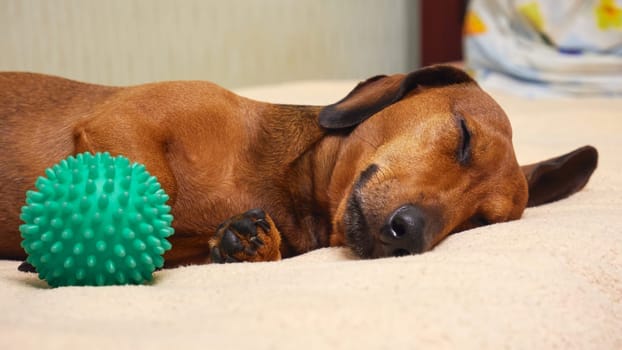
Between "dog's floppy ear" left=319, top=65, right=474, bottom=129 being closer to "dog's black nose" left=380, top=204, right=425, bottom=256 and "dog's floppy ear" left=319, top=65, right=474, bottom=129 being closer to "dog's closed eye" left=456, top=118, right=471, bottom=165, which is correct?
"dog's closed eye" left=456, top=118, right=471, bottom=165

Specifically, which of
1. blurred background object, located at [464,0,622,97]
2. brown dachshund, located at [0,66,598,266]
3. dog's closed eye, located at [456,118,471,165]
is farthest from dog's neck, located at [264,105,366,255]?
blurred background object, located at [464,0,622,97]

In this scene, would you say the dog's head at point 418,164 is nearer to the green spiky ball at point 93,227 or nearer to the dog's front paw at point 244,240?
the dog's front paw at point 244,240

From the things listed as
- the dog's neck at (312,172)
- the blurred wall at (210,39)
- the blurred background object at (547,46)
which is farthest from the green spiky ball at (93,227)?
the blurred background object at (547,46)

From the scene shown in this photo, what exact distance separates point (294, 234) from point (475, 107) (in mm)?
638

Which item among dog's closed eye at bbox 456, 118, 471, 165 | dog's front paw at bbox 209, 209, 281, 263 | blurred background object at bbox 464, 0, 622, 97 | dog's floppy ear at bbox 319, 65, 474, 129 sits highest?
dog's floppy ear at bbox 319, 65, 474, 129

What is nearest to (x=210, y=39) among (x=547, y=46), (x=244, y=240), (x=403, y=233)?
(x=547, y=46)

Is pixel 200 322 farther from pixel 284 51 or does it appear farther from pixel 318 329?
pixel 284 51

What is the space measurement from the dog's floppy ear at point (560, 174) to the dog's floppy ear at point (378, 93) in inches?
16.1

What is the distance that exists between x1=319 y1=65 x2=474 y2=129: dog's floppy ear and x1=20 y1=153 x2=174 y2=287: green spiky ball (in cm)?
83

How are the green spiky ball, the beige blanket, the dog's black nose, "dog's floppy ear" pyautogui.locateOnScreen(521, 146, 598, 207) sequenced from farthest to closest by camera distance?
"dog's floppy ear" pyautogui.locateOnScreen(521, 146, 598, 207)
the dog's black nose
the green spiky ball
the beige blanket

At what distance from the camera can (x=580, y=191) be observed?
100 inches

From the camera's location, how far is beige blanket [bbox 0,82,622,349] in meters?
1.10

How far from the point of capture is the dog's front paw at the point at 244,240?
1763 mm

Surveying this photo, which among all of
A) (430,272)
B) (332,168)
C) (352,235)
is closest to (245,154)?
(332,168)
